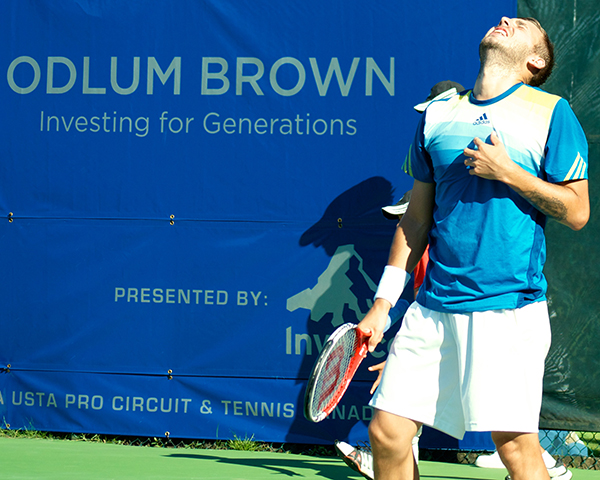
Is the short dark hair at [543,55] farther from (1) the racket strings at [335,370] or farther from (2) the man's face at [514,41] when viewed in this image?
(1) the racket strings at [335,370]

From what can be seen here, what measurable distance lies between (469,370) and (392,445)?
0.29 m

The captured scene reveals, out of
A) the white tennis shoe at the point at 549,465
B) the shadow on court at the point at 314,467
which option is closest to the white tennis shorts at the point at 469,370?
the white tennis shoe at the point at 549,465

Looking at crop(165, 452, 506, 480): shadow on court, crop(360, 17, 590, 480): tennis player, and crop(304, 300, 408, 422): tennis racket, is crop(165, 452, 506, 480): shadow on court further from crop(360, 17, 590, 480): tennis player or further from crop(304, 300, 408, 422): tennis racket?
crop(360, 17, 590, 480): tennis player

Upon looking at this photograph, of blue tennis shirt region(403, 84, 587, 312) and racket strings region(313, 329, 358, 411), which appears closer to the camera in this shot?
blue tennis shirt region(403, 84, 587, 312)

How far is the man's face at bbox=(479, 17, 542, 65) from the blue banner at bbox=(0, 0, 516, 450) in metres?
1.76

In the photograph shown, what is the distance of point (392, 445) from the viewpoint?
2.02 meters

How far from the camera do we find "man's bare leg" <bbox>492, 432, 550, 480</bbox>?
6.26 ft

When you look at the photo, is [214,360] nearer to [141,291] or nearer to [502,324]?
[141,291]

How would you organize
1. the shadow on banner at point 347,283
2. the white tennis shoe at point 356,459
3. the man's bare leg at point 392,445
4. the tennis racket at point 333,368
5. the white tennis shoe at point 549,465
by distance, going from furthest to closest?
the shadow on banner at point 347,283 < the white tennis shoe at point 549,465 < the white tennis shoe at point 356,459 < the tennis racket at point 333,368 < the man's bare leg at point 392,445

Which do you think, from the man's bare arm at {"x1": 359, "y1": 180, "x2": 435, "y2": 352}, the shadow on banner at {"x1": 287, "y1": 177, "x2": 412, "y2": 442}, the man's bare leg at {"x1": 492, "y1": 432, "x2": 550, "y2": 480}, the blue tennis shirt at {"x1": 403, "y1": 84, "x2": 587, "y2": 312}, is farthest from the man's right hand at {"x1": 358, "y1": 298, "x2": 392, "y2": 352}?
the shadow on banner at {"x1": 287, "y1": 177, "x2": 412, "y2": 442}

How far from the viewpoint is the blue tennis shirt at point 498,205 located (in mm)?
1983

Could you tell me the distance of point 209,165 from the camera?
13.3ft

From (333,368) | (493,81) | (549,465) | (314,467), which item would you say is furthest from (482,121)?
(314,467)

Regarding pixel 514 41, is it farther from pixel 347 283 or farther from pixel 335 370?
pixel 347 283
